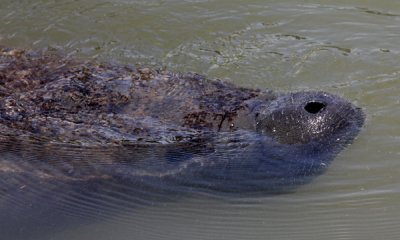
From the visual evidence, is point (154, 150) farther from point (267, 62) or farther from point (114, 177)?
point (267, 62)

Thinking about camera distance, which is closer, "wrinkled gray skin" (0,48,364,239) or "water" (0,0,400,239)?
"wrinkled gray skin" (0,48,364,239)

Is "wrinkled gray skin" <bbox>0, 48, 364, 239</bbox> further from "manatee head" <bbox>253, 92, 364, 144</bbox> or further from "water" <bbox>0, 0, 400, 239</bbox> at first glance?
"water" <bbox>0, 0, 400, 239</bbox>

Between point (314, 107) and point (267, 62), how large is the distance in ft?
7.05

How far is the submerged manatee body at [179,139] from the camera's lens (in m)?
3.64

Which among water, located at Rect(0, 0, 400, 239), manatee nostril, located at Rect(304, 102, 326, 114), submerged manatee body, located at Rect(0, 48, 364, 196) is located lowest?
water, located at Rect(0, 0, 400, 239)

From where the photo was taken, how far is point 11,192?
372cm

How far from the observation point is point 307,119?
3629 mm

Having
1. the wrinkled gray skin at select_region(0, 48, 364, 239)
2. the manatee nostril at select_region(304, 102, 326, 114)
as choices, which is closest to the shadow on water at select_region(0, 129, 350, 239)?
the wrinkled gray skin at select_region(0, 48, 364, 239)

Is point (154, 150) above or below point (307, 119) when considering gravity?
below

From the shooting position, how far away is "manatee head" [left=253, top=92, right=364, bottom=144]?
11.9ft

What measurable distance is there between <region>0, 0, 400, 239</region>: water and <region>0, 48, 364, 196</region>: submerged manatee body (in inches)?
8.4

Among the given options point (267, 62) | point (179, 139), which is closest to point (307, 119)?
point (179, 139)

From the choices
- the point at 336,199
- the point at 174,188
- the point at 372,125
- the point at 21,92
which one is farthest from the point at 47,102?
the point at 372,125

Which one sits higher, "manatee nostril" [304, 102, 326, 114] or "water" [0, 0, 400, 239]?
"manatee nostril" [304, 102, 326, 114]
